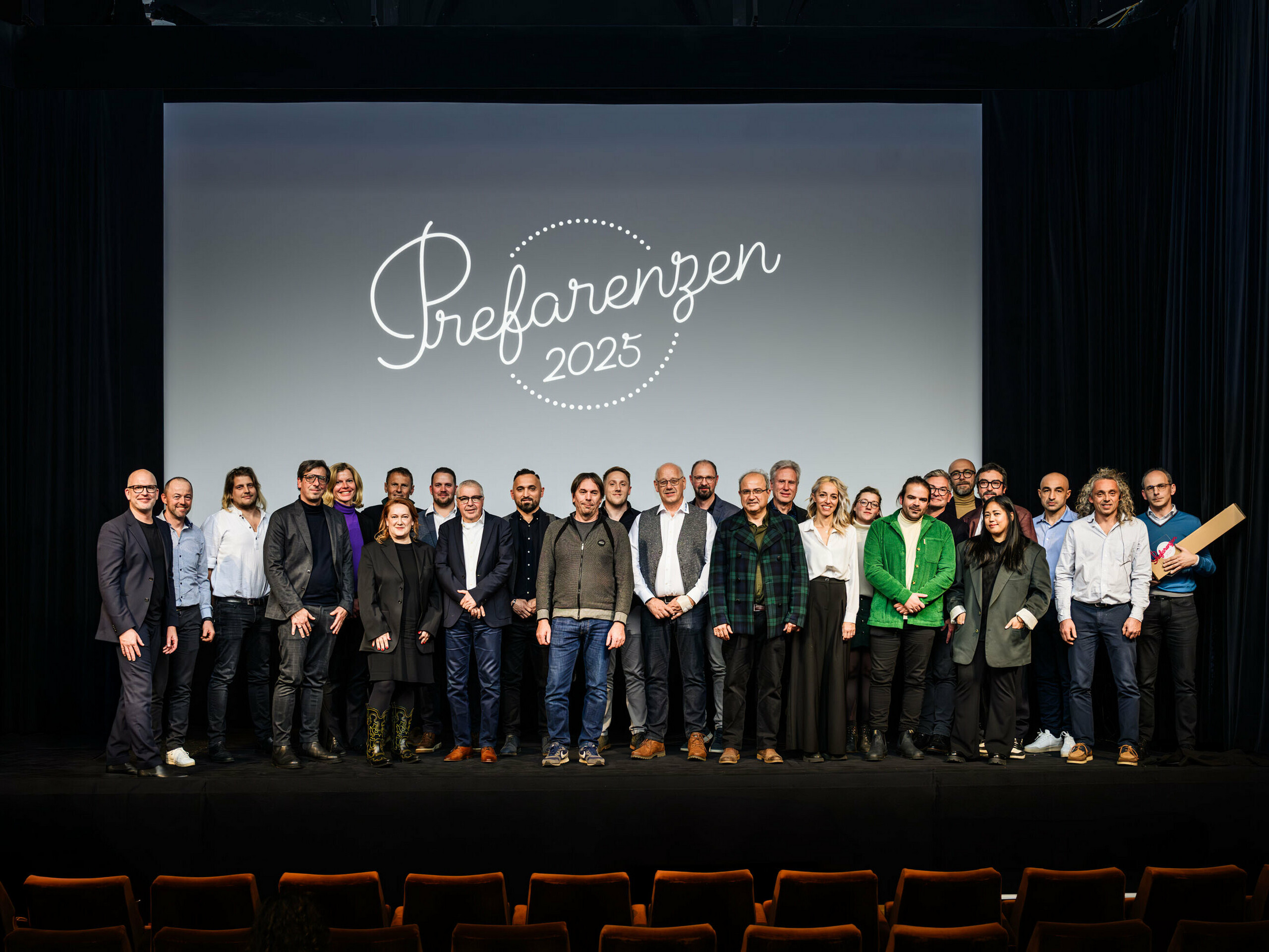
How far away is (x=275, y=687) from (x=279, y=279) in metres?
2.78

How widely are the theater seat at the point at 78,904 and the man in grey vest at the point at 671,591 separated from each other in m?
2.53

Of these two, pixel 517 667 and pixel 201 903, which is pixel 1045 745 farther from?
pixel 201 903

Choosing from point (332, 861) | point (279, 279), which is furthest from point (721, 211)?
point (332, 861)

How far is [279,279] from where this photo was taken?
630 cm

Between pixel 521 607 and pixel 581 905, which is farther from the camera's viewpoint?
pixel 521 607

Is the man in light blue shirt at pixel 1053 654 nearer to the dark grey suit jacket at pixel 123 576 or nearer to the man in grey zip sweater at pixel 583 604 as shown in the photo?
the man in grey zip sweater at pixel 583 604

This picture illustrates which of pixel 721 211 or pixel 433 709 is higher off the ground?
pixel 721 211

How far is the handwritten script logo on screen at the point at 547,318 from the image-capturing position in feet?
20.7

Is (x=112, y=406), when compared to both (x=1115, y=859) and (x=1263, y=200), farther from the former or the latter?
(x=1263, y=200)

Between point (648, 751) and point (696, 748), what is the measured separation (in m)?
0.25

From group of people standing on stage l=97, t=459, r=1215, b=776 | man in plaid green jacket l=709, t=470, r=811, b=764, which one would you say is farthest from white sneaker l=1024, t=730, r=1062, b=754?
man in plaid green jacket l=709, t=470, r=811, b=764

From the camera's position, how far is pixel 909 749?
15.9ft

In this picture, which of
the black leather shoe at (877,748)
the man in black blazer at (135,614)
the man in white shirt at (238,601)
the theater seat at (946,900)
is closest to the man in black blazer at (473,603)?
the man in white shirt at (238,601)

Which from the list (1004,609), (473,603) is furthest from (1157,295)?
(473,603)
